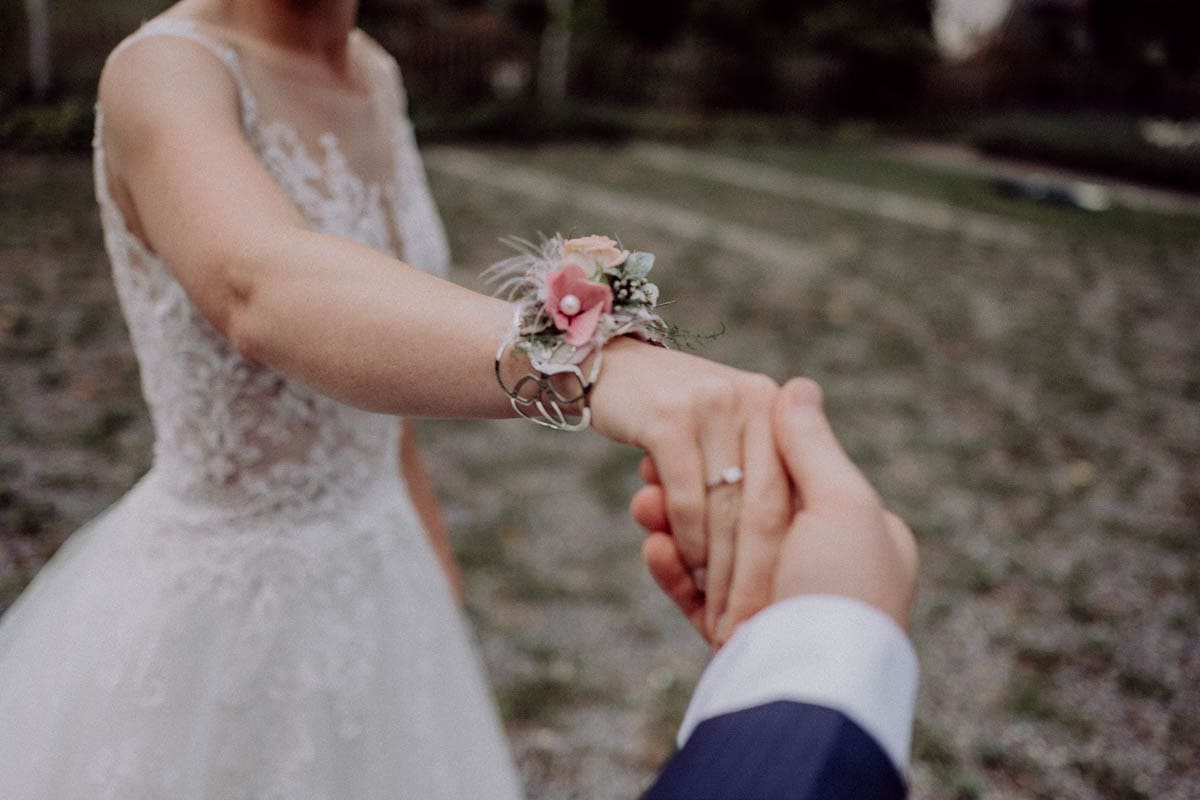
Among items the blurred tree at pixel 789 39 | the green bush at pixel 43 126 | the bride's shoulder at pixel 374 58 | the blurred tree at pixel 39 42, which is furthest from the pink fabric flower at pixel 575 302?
the blurred tree at pixel 789 39

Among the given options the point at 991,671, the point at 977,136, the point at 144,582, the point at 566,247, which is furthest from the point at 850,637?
the point at 977,136

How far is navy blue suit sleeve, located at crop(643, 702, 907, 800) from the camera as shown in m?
0.70

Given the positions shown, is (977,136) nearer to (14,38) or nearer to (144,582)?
(14,38)

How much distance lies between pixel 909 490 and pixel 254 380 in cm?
414

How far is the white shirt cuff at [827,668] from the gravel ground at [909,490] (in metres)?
0.75

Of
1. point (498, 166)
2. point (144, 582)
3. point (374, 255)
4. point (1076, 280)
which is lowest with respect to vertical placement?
point (498, 166)

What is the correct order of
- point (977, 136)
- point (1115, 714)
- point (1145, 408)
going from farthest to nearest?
point (977, 136)
point (1145, 408)
point (1115, 714)

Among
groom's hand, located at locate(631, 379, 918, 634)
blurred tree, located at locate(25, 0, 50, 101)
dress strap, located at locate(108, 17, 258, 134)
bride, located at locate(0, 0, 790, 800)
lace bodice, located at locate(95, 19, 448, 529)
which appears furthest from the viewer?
blurred tree, located at locate(25, 0, 50, 101)

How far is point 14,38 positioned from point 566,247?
12237mm

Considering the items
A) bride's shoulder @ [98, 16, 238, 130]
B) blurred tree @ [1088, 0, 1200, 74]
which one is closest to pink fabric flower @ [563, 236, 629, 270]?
bride's shoulder @ [98, 16, 238, 130]

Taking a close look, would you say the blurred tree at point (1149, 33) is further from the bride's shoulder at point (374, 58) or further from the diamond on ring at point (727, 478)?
the diamond on ring at point (727, 478)

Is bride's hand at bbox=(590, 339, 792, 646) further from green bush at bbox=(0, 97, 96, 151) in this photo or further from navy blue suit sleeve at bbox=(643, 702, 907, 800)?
green bush at bbox=(0, 97, 96, 151)

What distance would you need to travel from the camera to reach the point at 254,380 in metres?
1.70

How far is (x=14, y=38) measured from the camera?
1026cm
